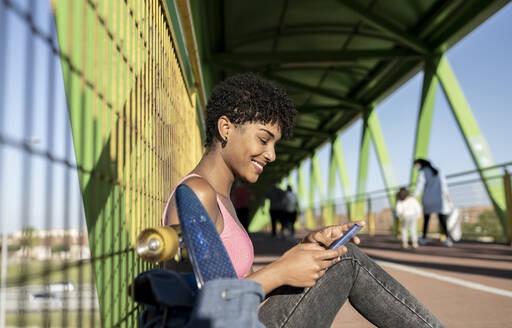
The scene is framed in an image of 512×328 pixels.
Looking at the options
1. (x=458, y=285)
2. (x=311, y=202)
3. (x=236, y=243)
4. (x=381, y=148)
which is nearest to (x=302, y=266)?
(x=236, y=243)

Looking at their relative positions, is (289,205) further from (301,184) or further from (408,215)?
(301,184)

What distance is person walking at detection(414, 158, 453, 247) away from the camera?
8.68m

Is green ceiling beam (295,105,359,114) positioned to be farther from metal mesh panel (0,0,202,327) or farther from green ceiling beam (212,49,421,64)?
metal mesh panel (0,0,202,327)

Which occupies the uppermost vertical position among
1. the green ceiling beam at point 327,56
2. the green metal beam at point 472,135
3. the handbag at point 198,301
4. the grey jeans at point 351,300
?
the green ceiling beam at point 327,56

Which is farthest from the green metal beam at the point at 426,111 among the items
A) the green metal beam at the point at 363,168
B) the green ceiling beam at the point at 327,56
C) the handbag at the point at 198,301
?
the handbag at the point at 198,301

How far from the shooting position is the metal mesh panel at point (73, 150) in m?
0.77

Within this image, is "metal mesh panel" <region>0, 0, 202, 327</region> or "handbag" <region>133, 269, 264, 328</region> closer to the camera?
"metal mesh panel" <region>0, 0, 202, 327</region>

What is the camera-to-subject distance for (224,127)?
5.46 ft

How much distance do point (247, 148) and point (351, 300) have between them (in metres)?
0.73

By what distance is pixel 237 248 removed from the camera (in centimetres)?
143

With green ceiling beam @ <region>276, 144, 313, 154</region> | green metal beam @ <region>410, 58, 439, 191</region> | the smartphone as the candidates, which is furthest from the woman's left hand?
green ceiling beam @ <region>276, 144, 313, 154</region>

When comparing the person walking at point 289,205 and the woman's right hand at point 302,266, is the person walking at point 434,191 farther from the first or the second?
the woman's right hand at point 302,266

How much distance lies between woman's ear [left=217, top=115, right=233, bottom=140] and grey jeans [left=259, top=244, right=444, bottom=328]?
0.60 m

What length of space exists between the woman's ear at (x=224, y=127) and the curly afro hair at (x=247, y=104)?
0.02 m
